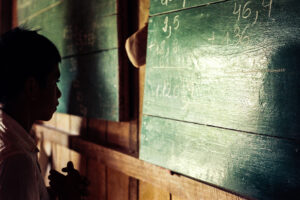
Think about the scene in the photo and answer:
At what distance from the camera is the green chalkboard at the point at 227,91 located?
863 millimetres

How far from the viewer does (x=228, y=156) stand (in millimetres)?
1043

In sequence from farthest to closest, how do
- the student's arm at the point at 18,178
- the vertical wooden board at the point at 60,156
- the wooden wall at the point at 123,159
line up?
1. the vertical wooden board at the point at 60,156
2. the wooden wall at the point at 123,159
3. the student's arm at the point at 18,178

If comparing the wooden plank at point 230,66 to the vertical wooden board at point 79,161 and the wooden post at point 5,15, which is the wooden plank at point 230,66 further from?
the wooden post at point 5,15

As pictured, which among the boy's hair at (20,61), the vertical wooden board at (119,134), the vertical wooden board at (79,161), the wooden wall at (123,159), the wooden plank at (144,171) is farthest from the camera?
the vertical wooden board at (79,161)

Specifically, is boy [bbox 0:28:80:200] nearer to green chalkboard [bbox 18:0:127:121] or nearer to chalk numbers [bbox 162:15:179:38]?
green chalkboard [bbox 18:0:127:121]

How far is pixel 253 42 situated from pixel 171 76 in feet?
1.45

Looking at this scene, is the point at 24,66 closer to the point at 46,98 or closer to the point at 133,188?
the point at 46,98

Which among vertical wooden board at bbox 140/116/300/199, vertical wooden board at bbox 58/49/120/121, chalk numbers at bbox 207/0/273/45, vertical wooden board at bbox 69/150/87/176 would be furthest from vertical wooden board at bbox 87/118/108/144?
chalk numbers at bbox 207/0/273/45

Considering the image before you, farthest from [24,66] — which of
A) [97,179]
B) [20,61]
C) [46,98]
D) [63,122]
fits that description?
[63,122]

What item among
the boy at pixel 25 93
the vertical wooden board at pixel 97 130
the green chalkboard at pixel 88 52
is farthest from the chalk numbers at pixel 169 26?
the vertical wooden board at pixel 97 130

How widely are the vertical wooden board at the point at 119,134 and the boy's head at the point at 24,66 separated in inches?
27.5

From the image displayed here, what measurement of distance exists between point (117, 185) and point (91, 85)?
80cm

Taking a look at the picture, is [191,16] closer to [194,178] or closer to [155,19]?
[155,19]

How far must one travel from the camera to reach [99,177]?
6.60 ft
